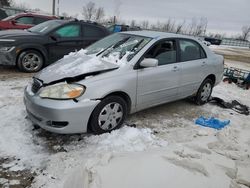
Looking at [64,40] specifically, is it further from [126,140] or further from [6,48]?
[126,140]

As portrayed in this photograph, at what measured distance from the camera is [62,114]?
3254mm

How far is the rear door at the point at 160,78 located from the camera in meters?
4.12

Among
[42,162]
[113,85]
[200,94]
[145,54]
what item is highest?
[145,54]

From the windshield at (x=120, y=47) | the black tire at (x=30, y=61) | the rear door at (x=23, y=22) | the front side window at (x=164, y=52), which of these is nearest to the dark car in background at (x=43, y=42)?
the black tire at (x=30, y=61)

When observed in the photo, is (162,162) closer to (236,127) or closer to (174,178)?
(174,178)

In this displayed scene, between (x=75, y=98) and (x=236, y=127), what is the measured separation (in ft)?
10.0

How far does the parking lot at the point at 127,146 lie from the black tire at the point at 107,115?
4.0 inches

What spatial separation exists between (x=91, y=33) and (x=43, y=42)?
1627 millimetres

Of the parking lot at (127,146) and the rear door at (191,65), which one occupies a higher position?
the rear door at (191,65)

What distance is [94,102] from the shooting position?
136 inches

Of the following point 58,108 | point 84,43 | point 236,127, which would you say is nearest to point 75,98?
point 58,108

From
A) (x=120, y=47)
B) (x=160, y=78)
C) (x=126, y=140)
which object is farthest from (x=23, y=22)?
(x=126, y=140)

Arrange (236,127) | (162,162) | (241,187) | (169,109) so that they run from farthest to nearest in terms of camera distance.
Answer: (169,109) < (236,127) < (162,162) < (241,187)

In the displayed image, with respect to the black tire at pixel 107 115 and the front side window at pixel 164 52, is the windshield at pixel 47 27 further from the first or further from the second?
the black tire at pixel 107 115
